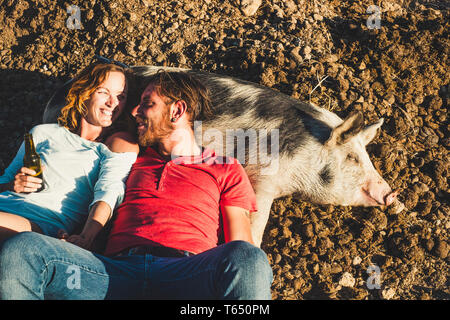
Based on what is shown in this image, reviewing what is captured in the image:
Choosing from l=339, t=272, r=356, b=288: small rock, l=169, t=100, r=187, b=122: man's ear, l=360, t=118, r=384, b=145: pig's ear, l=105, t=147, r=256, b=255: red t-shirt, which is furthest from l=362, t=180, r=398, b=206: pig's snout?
l=169, t=100, r=187, b=122: man's ear

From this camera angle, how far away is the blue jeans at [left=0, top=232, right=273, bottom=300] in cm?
180

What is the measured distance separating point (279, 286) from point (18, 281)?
5.92ft

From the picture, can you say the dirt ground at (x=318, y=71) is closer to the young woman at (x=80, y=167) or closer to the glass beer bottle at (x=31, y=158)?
the young woman at (x=80, y=167)

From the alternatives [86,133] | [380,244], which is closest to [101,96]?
[86,133]

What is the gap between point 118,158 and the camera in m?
2.57

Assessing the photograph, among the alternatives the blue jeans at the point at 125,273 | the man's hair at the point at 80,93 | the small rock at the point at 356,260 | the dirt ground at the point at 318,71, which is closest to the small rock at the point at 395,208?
the dirt ground at the point at 318,71

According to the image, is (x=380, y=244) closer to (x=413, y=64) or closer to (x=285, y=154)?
(x=285, y=154)

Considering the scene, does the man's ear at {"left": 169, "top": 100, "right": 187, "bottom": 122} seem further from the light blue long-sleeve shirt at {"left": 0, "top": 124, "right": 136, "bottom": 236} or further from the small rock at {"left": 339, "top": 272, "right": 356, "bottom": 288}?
the small rock at {"left": 339, "top": 272, "right": 356, "bottom": 288}

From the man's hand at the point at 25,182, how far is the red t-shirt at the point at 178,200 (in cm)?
52

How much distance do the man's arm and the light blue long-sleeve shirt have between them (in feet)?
2.25

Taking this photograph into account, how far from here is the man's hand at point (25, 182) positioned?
7.70 ft

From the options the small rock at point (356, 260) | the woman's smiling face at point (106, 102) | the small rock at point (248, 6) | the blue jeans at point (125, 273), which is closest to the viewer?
the blue jeans at point (125, 273)

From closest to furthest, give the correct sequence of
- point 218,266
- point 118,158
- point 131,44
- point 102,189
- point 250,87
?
point 218,266 → point 102,189 → point 118,158 → point 250,87 → point 131,44

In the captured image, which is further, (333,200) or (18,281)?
(333,200)
